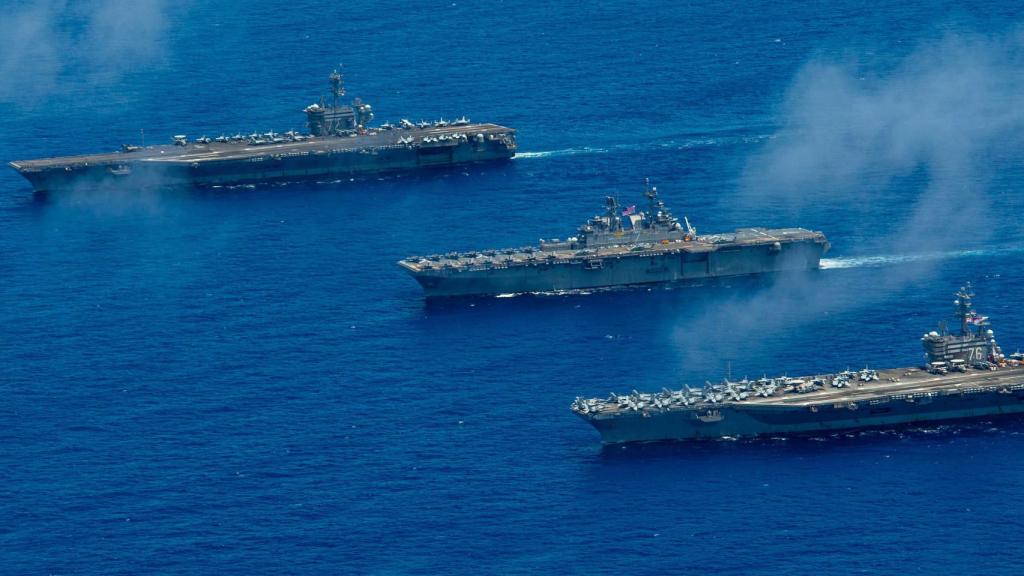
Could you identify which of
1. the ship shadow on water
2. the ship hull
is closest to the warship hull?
the ship hull

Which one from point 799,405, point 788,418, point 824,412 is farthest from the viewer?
point 824,412

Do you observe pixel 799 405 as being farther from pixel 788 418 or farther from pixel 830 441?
pixel 830 441

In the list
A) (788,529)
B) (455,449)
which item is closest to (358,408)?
(455,449)

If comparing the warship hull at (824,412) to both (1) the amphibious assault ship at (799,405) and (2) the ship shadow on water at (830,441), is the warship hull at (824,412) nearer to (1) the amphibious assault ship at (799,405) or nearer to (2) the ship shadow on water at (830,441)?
(1) the amphibious assault ship at (799,405)

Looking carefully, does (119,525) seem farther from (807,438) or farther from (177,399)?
(807,438)

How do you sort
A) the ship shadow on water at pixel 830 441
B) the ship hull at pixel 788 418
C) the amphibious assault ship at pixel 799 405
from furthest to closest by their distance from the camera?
the ship hull at pixel 788 418 < the amphibious assault ship at pixel 799 405 < the ship shadow on water at pixel 830 441

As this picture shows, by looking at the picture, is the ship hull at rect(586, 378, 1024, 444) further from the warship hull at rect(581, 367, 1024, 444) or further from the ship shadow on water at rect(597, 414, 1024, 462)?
the ship shadow on water at rect(597, 414, 1024, 462)

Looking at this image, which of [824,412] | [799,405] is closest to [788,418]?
[799,405]

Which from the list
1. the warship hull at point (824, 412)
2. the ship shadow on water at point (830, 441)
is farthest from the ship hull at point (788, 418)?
the ship shadow on water at point (830, 441)
